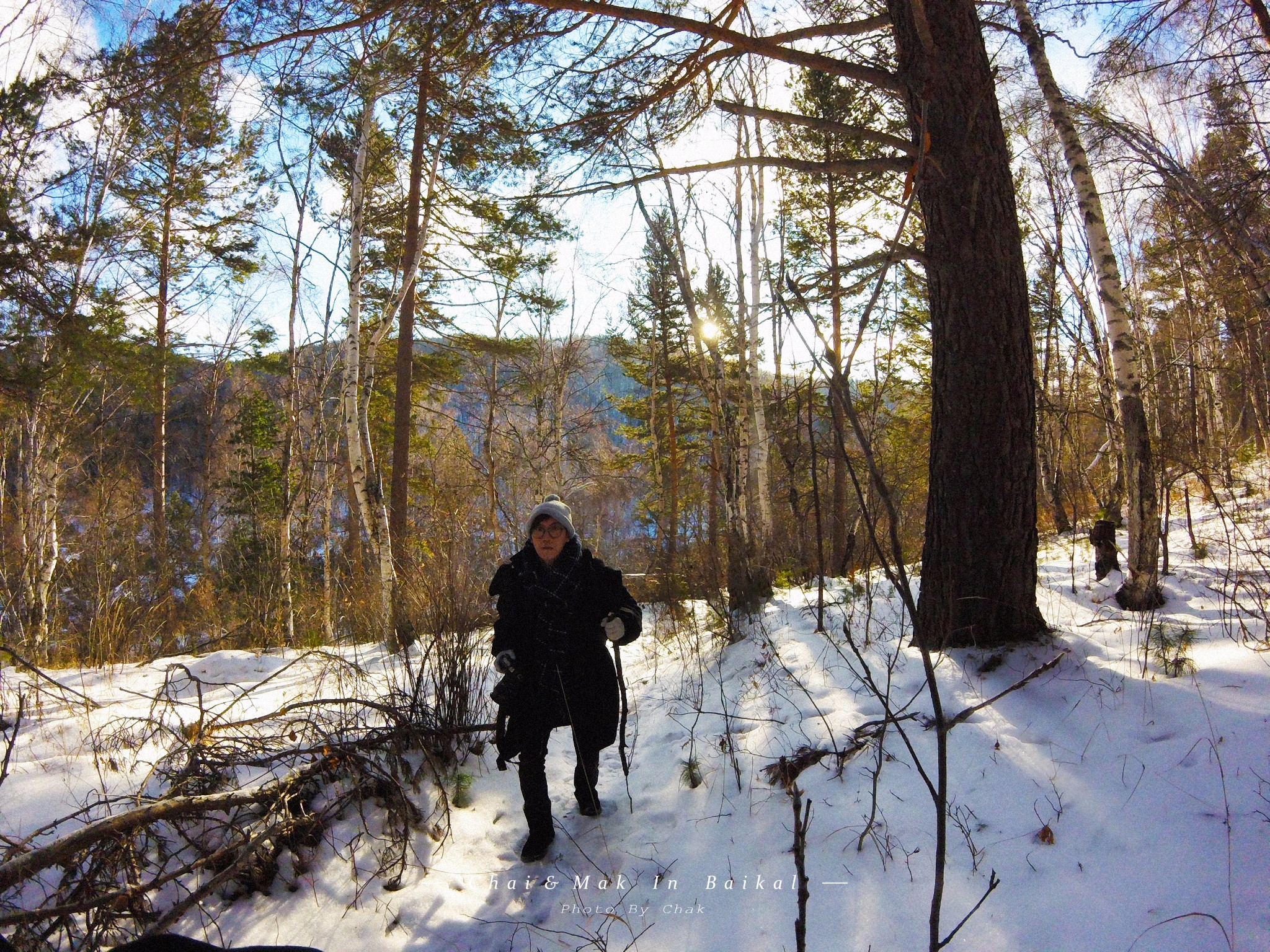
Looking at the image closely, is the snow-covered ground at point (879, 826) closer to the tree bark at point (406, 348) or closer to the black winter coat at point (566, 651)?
the black winter coat at point (566, 651)

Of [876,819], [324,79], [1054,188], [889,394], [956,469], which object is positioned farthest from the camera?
[889,394]

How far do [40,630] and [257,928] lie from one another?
8766mm

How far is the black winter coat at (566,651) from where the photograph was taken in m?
2.84

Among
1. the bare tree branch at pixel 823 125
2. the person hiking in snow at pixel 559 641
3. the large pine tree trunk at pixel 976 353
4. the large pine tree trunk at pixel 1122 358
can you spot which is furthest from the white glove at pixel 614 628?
the large pine tree trunk at pixel 1122 358

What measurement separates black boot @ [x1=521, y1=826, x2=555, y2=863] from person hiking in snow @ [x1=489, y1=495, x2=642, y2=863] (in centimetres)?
8

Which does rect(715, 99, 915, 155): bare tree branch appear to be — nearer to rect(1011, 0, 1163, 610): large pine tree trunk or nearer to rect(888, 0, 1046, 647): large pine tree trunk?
rect(888, 0, 1046, 647): large pine tree trunk

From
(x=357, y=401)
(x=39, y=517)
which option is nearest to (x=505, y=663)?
(x=357, y=401)

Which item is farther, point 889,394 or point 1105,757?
point 889,394

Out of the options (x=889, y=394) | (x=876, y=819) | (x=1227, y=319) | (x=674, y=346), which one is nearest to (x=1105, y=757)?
(x=876, y=819)

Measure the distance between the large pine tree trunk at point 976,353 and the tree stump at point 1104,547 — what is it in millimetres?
2059

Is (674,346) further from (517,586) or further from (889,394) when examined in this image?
(517,586)

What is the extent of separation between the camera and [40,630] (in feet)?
26.4

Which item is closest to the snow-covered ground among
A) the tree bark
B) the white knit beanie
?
the white knit beanie

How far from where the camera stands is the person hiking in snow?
2.83 meters
